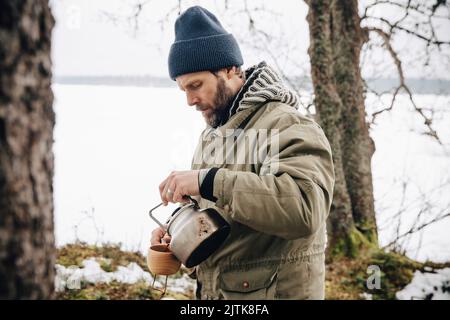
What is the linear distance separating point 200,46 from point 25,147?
1.22 m

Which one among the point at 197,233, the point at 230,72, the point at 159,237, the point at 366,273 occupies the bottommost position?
the point at 366,273

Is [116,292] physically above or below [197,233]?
below

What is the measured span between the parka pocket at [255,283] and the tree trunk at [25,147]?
0.81 metres

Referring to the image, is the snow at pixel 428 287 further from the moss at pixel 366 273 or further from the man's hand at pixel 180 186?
the man's hand at pixel 180 186

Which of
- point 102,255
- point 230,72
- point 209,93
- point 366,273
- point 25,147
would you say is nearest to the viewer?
point 25,147

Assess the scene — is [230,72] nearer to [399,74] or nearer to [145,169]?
[399,74]

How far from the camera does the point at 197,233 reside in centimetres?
143

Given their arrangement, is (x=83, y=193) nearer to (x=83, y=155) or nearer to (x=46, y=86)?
(x=83, y=155)

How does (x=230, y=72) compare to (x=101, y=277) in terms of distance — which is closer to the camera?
(x=230, y=72)

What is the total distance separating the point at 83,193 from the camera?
22.9 ft

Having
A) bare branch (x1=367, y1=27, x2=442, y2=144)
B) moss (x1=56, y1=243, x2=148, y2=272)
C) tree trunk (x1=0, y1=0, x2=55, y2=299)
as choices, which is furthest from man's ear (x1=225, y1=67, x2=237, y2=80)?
bare branch (x1=367, y1=27, x2=442, y2=144)

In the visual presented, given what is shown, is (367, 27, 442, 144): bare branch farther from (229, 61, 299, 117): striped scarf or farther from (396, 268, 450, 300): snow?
(229, 61, 299, 117): striped scarf

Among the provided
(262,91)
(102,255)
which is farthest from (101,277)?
(262,91)

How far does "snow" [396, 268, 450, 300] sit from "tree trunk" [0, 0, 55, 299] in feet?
12.3
